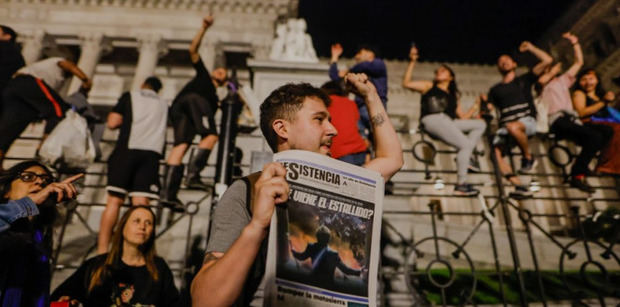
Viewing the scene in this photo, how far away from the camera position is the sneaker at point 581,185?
5.99m

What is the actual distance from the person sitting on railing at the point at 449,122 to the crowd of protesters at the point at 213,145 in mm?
19

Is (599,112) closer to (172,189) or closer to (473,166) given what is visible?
(473,166)

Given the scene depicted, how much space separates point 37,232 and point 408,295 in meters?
3.80

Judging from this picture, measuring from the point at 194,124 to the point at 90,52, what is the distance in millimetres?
25496

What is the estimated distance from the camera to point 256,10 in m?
29.3

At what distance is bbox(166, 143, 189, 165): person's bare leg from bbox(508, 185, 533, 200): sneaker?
510 centimetres

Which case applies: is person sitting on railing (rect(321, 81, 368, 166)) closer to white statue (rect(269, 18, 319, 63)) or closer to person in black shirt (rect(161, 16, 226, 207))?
person in black shirt (rect(161, 16, 226, 207))

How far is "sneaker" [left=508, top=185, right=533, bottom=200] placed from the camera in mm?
5562

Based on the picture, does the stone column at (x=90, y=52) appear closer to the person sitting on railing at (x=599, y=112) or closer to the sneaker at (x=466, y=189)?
the sneaker at (x=466, y=189)

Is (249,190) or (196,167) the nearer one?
(249,190)

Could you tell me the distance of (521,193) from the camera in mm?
5684

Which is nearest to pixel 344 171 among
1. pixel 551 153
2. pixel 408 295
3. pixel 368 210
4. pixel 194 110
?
pixel 368 210

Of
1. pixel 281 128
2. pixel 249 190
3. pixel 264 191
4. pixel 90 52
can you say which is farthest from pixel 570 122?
pixel 90 52

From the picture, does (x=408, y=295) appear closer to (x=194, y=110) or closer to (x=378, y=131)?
(x=378, y=131)
